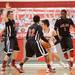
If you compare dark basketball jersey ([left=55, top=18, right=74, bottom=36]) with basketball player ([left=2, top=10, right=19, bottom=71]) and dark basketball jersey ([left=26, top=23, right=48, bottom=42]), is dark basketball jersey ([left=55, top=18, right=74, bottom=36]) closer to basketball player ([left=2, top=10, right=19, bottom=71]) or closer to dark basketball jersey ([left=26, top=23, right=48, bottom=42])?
dark basketball jersey ([left=26, top=23, right=48, bottom=42])

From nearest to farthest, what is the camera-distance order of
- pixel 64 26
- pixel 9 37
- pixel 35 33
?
pixel 35 33 → pixel 9 37 → pixel 64 26

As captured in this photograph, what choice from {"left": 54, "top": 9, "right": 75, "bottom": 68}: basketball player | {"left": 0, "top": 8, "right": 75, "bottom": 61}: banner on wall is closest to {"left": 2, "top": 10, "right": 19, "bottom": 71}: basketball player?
{"left": 54, "top": 9, "right": 75, "bottom": 68}: basketball player

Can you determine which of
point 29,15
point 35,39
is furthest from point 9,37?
point 29,15

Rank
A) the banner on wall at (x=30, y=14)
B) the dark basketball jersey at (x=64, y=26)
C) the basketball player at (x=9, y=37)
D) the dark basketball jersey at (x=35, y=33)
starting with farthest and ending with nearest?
the banner on wall at (x=30, y=14) → the dark basketball jersey at (x=64, y=26) → the basketball player at (x=9, y=37) → the dark basketball jersey at (x=35, y=33)

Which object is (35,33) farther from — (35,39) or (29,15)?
(29,15)

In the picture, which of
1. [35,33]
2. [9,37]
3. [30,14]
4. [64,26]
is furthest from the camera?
[30,14]

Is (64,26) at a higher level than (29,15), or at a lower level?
lower

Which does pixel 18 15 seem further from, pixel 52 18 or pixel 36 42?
pixel 36 42

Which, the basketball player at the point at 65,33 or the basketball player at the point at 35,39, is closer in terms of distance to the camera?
the basketball player at the point at 35,39

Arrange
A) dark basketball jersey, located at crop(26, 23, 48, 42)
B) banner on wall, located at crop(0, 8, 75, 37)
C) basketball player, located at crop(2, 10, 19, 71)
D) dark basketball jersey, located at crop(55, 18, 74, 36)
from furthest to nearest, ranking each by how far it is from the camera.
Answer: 1. banner on wall, located at crop(0, 8, 75, 37)
2. dark basketball jersey, located at crop(55, 18, 74, 36)
3. basketball player, located at crop(2, 10, 19, 71)
4. dark basketball jersey, located at crop(26, 23, 48, 42)

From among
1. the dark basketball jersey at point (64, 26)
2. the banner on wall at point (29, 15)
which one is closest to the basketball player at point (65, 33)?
the dark basketball jersey at point (64, 26)

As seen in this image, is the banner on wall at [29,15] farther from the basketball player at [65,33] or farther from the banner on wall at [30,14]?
the basketball player at [65,33]

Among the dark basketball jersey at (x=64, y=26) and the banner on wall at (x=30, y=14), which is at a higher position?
the banner on wall at (x=30, y=14)

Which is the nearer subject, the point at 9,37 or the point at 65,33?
the point at 9,37
